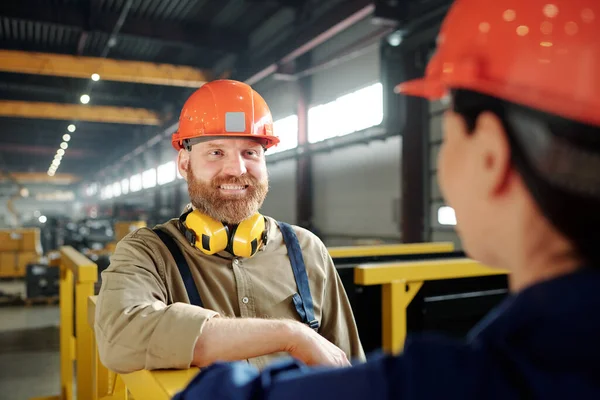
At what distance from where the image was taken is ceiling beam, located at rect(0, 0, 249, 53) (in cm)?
797

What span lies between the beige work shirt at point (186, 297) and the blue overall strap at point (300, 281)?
3 centimetres

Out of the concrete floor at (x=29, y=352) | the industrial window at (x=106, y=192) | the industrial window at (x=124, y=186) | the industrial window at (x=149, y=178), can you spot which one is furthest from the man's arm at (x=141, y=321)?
the industrial window at (x=106, y=192)

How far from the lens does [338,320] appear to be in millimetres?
1981

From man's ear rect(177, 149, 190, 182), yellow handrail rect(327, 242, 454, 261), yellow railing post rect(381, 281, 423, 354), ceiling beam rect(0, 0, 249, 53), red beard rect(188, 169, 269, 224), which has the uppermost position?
ceiling beam rect(0, 0, 249, 53)

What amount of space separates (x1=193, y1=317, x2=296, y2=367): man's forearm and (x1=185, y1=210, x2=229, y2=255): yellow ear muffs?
48cm

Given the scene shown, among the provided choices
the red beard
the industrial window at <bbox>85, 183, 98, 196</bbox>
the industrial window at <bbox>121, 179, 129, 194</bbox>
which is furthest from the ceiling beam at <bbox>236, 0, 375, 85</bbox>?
the industrial window at <bbox>85, 183, 98, 196</bbox>

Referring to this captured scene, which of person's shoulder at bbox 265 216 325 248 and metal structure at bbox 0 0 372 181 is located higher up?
metal structure at bbox 0 0 372 181

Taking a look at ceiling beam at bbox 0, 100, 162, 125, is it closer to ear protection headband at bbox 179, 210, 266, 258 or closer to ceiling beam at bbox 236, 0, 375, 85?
ceiling beam at bbox 236, 0, 375, 85

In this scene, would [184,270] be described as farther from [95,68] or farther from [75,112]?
[75,112]

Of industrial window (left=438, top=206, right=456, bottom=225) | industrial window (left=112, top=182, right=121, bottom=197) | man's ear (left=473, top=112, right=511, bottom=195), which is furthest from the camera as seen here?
industrial window (left=112, top=182, right=121, bottom=197)

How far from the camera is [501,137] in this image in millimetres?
620

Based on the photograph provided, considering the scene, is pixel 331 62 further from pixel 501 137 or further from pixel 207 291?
pixel 501 137

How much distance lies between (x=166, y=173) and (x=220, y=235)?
58.9 feet

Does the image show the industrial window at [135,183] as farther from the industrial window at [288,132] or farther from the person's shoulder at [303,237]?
the person's shoulder at [303,237]
